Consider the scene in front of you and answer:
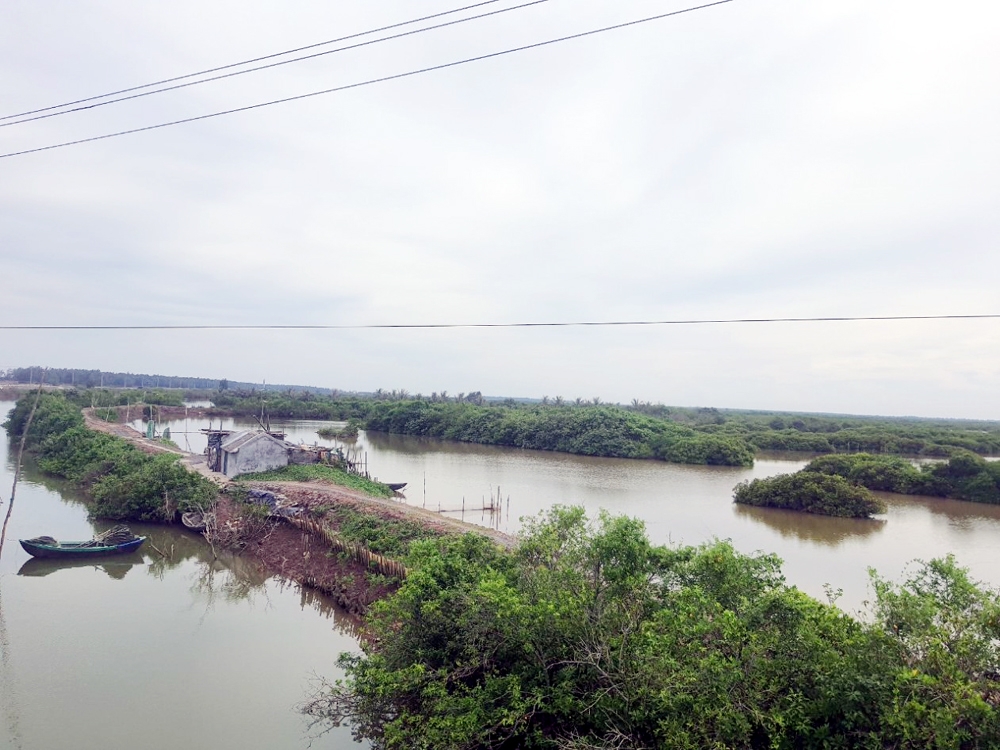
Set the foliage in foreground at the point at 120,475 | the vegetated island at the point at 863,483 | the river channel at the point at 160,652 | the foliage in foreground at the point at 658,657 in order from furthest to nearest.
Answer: the vegetated island at the point at 863,483 → the foliage in foreground at the point at 120,475 → the river channel at the point at 160,652 → the foliage in foreground at the point at 658,657

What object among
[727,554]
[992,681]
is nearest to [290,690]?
[727,554]

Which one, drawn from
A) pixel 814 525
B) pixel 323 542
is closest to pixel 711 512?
pixel 814 525

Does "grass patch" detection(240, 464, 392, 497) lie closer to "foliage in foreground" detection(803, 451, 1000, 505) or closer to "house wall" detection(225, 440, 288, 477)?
"house wall" detection(225, 440, 288, 477)

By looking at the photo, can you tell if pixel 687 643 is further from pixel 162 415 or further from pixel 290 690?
pixel 162 415

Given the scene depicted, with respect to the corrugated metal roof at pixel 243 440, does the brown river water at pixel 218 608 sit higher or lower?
lower

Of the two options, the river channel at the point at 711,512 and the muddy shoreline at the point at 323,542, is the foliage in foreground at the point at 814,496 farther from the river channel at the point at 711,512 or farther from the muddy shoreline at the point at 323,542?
the muddy shoreline at the point at 323,542

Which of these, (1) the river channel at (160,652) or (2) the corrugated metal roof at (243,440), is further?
(2) the corrugated metal roof at (243,440)

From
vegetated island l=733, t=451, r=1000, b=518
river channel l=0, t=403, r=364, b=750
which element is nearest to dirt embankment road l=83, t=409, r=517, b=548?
river channel l=0, t=403, r=364, b=750

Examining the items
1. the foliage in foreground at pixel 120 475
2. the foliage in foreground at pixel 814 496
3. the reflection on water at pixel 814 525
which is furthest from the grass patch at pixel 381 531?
the foliage in foreground at pixel 814 496
